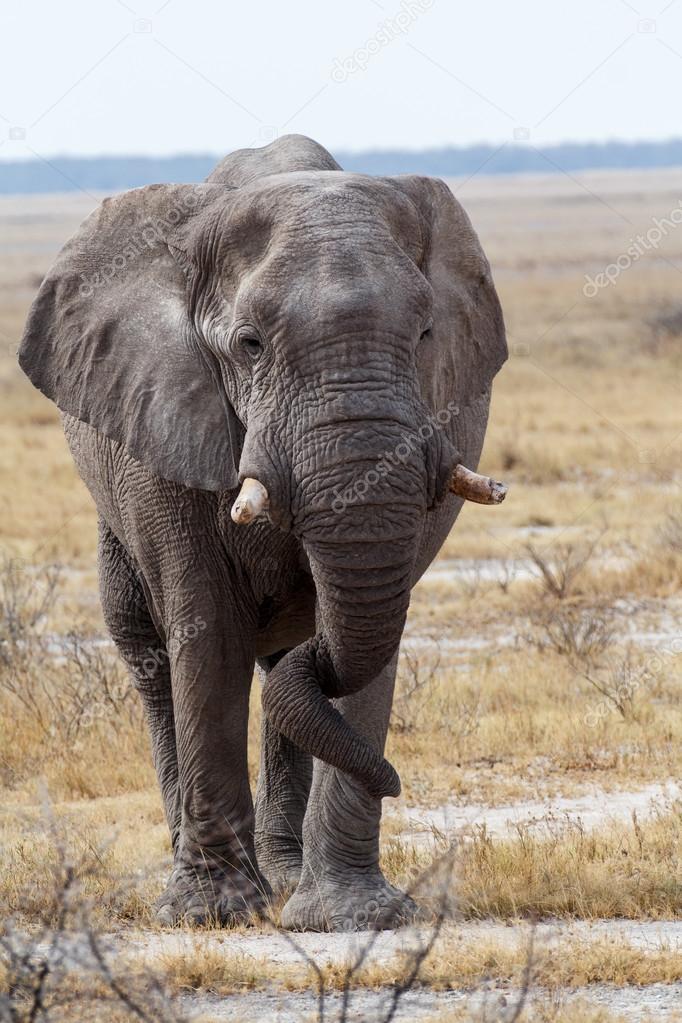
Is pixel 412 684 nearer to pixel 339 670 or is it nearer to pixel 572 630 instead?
pixel 572 630

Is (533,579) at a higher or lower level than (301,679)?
lower

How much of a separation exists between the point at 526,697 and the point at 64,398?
13.2ft

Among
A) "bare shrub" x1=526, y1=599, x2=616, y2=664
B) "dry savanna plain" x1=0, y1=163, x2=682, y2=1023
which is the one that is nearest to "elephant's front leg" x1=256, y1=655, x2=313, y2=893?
"dry savanna plain" x1=0, y1=163, x2=682, y2=1023

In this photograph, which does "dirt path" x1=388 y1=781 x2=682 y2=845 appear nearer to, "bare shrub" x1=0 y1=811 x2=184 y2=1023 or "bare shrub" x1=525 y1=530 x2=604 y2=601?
"bare shrub" x1=0 y1=811 x2=184 y2=1023

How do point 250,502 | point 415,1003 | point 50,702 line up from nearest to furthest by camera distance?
1. point 250,502
2. point 415,1003
3. point 50,702

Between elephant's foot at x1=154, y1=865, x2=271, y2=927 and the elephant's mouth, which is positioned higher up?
the elephant's mouth

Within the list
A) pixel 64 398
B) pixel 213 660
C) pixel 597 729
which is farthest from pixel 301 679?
pixel 597 729

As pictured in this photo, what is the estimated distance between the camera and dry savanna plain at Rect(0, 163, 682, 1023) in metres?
4.98

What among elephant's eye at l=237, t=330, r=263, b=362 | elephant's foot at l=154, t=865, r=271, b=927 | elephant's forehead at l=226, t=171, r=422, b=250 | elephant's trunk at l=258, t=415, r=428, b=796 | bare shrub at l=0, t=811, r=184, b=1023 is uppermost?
elephant's forehead at l=226, t=171, r=422, b=250

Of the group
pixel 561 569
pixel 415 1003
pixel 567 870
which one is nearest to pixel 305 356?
pixel 415 1003

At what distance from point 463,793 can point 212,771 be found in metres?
2.10

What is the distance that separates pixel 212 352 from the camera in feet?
18.1

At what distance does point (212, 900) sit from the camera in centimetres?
611

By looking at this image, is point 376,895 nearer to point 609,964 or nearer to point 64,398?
point 609,964
